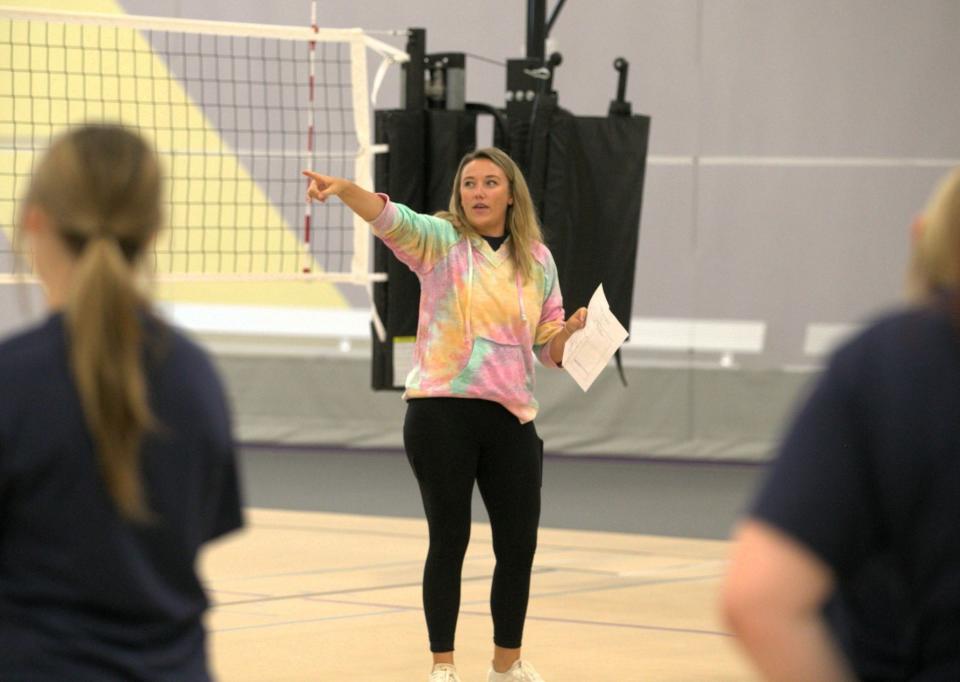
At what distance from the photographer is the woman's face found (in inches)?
187

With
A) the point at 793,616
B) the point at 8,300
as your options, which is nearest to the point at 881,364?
the point at 793,616

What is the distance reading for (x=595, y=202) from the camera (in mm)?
6590

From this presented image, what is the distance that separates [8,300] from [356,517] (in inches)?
190

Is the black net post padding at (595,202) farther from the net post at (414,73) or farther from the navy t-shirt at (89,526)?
the navy t-shirt at (89,526)

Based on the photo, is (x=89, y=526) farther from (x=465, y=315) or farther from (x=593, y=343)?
(x=593, y=343)

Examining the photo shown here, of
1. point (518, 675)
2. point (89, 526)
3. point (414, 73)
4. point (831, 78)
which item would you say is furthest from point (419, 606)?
point (831, 78)

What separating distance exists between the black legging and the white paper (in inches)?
9.4

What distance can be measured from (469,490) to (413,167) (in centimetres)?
216

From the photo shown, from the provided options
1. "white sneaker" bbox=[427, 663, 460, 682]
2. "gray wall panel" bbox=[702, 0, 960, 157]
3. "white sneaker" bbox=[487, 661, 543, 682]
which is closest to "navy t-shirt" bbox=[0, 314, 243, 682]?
"white sneaker" bbox=[427, 663, 460, 682]

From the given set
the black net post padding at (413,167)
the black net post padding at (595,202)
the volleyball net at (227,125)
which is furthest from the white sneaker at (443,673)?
the volleyball net at (227,125)

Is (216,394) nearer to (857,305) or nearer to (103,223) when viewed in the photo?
(103,223)

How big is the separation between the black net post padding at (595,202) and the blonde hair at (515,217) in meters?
1.61

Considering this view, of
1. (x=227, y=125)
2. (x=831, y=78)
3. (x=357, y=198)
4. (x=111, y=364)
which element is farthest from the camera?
(x=227, y=125)

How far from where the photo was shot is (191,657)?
1.91 metres
